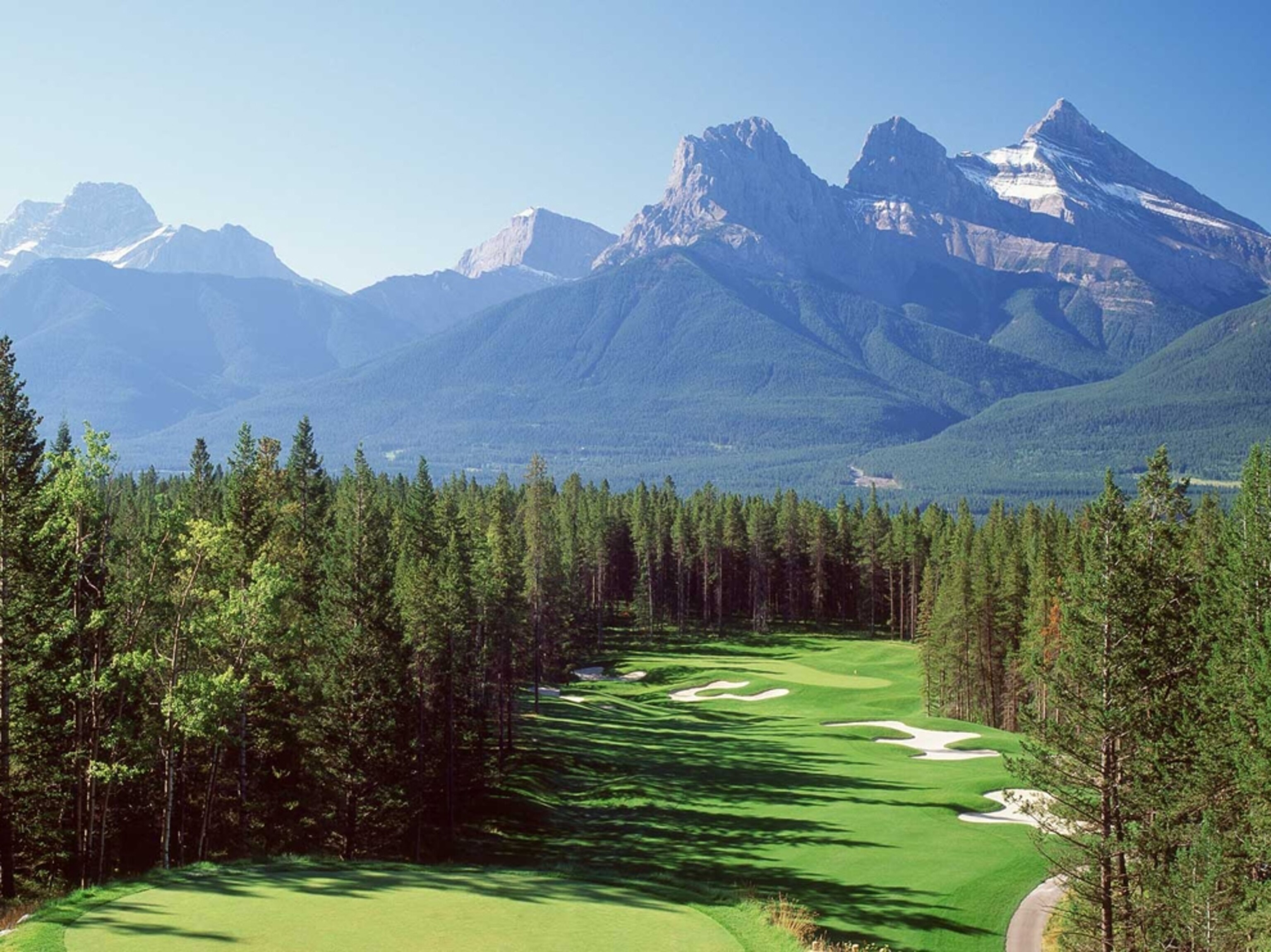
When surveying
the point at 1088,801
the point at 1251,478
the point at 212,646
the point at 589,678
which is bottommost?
the point at 589,678

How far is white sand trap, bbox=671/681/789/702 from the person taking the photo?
86.0 m

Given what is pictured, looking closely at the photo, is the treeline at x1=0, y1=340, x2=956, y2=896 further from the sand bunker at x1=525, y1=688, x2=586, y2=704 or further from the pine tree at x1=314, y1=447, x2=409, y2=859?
the sand bunker at x1=525, y1=688, x2=586, y2=704

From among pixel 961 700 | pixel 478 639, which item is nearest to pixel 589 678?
pixel 961 700

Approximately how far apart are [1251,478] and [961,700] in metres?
47.5

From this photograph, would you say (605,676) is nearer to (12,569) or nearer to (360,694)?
(360,694)

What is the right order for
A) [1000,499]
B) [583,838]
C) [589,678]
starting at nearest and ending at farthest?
[583,838]
[589,678]
[1000,499]

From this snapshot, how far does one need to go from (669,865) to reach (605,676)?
63.3m

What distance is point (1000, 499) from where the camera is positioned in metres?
123

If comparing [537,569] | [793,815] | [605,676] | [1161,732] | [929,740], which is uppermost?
[537,569]

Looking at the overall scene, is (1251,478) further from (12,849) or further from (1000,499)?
(1000,499)

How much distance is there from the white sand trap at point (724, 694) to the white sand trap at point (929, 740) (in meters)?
12.7

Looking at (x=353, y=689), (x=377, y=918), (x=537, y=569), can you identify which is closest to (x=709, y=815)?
(x=353, y=689)

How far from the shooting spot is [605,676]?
332 ft

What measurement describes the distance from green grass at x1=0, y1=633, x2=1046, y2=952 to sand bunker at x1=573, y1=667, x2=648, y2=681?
15.5 m
